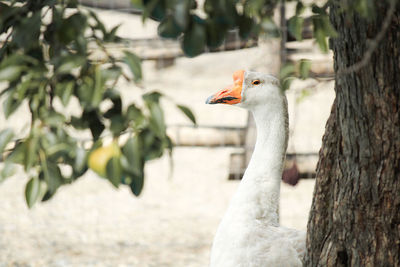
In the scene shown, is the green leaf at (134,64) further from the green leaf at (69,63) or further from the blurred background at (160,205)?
the blurred background at (160,205)

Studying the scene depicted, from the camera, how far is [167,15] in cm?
108

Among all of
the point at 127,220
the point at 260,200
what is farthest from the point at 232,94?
the point at 127,220

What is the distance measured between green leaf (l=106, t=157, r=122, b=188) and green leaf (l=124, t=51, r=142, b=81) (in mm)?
149

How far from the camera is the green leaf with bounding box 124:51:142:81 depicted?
102 centimetres

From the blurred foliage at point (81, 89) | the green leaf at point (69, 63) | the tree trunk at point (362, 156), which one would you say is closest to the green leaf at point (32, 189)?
the blurred foliage at point (81, 89)

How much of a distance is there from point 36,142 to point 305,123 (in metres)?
8.90

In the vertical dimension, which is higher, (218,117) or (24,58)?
(24,58)

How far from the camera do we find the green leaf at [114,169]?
103 cm

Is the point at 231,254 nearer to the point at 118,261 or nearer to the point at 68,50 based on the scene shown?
the point at 68,50

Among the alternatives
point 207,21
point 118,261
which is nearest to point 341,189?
point 207,21

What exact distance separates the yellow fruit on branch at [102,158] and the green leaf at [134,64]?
0.13m

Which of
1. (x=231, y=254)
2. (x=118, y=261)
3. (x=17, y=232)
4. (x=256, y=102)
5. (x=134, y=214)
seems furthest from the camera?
(x=134, y=214)

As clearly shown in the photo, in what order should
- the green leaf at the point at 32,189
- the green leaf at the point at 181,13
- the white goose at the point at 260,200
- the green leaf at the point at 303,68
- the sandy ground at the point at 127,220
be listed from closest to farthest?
1. the green leaf at the point at 181,13
2. the green leaf at the point at 32,189
3. the green leaf at the point at 303,68
4. the white goose at the point at 260,200
5. the sandy ground at the point at 127,220

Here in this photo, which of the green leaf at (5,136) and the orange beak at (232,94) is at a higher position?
the green leaf at (5,136)
